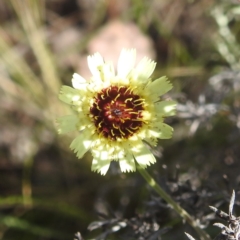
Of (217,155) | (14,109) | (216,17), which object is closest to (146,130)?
(217,155)

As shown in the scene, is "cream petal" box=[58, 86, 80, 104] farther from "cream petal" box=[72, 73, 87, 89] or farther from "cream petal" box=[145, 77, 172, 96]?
"cream petal" box=[145, 77, 172, 96]

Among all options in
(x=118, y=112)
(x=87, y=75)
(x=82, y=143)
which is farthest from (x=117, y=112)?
(x=87, y=75)

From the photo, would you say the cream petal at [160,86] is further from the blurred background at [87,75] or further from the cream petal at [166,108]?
the blurred background at [87,75]

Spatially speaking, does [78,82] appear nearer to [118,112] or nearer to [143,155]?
[118,112]

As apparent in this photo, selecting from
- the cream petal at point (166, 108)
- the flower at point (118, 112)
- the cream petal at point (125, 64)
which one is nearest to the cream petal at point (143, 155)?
the flower at point (118, 112)

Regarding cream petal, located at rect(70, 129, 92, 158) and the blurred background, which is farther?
the blurred background

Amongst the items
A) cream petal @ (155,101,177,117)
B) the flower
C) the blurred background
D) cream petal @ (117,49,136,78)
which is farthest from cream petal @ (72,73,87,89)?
the blurred background

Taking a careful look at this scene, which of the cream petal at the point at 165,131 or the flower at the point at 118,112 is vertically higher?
the flower at the point at 118,112

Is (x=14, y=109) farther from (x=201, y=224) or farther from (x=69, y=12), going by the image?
(x=201, y=224)
